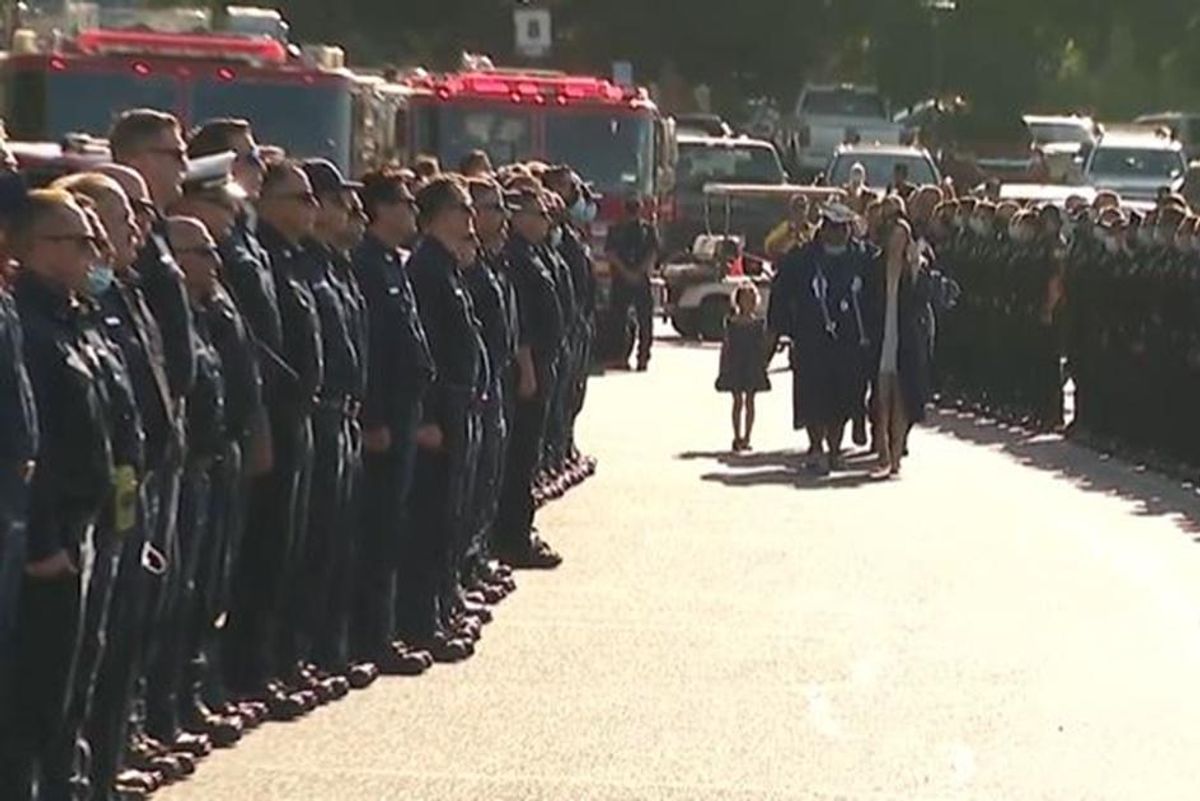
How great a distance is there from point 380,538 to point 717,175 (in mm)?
35052

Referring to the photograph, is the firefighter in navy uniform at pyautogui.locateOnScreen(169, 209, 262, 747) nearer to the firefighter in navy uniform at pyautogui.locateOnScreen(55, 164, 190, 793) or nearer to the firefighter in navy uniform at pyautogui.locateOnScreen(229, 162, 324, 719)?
the firefighter in navy uniform at pyautogui.locateOnScreen(229, 162, 324, 719)

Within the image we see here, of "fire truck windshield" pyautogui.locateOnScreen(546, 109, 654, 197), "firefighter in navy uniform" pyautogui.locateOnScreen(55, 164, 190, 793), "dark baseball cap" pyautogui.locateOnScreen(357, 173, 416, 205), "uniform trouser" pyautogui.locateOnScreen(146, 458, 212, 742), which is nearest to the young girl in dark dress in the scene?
"fire truck windshield" pyautogui.locateOnScreen(546, 109, 654, 197)

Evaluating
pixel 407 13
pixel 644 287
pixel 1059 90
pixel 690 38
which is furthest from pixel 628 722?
pixel 1059 90

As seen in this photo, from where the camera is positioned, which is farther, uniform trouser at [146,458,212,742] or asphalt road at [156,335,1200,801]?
asphalt road at [156,335,1200,801]

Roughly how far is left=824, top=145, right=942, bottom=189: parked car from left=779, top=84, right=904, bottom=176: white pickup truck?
9.79 metres

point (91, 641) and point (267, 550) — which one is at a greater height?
point (91, 641)

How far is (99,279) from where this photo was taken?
9.62m

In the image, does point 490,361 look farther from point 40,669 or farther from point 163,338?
point 40,669

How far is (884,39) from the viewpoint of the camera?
67.2 metres

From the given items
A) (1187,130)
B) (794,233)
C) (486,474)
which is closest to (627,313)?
(794,233)

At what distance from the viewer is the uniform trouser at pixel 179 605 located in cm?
1102

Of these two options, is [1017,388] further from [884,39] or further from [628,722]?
[884,39]

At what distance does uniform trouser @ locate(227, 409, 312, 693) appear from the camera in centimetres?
1224

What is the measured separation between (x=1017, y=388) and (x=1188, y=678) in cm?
1423
